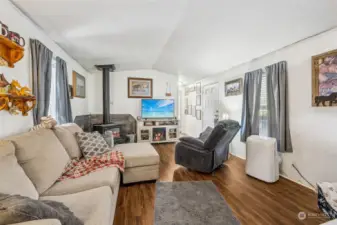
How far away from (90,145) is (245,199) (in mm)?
2194

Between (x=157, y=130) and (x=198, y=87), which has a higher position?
(x=198, y=87)

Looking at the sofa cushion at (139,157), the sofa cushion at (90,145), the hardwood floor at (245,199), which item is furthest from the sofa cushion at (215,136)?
the sofa cushion at (90,145)

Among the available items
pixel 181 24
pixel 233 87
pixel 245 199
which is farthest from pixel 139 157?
pixel 233 87

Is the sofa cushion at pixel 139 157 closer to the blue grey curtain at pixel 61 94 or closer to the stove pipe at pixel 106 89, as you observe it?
the blue grey curtain at pixel 61 94

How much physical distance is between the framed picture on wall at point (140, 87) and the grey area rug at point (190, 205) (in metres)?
3.50

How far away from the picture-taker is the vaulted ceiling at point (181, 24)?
1.90 meters

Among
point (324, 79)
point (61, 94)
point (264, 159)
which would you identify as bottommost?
point (264, 159)

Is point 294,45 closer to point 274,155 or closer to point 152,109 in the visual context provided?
point 274,155

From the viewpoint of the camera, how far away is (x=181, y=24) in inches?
103

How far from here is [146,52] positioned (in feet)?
12.5

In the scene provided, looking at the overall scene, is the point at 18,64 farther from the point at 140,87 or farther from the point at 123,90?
the point at 140,87

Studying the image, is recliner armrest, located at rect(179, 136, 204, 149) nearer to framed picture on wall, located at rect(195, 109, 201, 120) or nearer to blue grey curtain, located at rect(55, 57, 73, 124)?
blue grey curtain, located at rect(55, 57, 73, 124)

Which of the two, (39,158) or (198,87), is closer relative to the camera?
(39,158)

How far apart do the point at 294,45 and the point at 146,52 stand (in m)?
2.69
